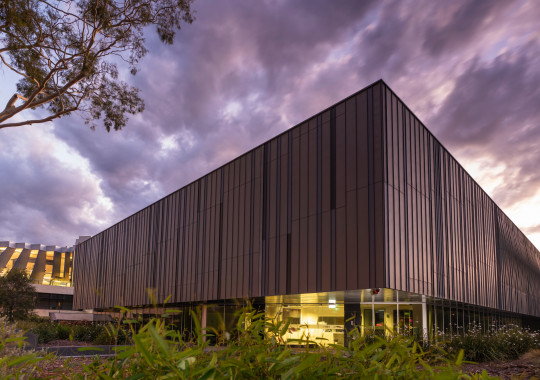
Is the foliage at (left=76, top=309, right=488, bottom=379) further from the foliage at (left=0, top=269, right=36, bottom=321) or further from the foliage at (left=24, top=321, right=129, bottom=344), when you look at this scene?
the foliage at (left=0, top=269, right=36, bottom=321)

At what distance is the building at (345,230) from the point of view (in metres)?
20.2

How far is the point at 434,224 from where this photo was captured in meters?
24.0

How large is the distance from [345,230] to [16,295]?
28114 mm

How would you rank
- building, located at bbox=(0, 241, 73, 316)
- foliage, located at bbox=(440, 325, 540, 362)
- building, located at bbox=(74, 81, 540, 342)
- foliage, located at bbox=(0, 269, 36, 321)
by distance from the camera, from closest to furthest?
foliage, located at bbox=(440, 325, 540, 362) < building, located at bbox=(74, 81, 540, 342) < foliage, located at bbox=(0, 269, 36, 321) < building, located at bbox=(0, 241, 73, 316)

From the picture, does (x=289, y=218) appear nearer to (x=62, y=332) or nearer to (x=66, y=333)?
(x=66, y=333)

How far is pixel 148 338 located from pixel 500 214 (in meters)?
Answer: 43.8

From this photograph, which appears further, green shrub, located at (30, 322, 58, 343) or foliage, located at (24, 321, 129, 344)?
foliage, located at (24, 321, 129, 344)

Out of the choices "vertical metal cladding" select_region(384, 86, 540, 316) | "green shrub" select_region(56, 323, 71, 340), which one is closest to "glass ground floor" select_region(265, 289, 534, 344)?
"vertical metal cladding" select_region(384, 86, 540, 316)

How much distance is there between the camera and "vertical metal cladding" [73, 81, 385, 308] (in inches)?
796

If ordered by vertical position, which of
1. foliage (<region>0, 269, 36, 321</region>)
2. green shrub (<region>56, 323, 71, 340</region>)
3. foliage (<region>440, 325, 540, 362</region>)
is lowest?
green shrub (<region>56, 323, 71, 340</region>)

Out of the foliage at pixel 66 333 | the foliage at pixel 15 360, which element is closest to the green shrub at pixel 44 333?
the foliage at pixel 66 333

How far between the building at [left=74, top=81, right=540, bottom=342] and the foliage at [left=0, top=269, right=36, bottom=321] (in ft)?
34.0

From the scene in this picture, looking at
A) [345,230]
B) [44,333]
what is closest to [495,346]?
[345,230]

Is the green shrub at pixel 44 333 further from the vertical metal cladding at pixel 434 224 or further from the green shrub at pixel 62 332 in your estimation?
the vertical metal cladding at pixel 434 224
